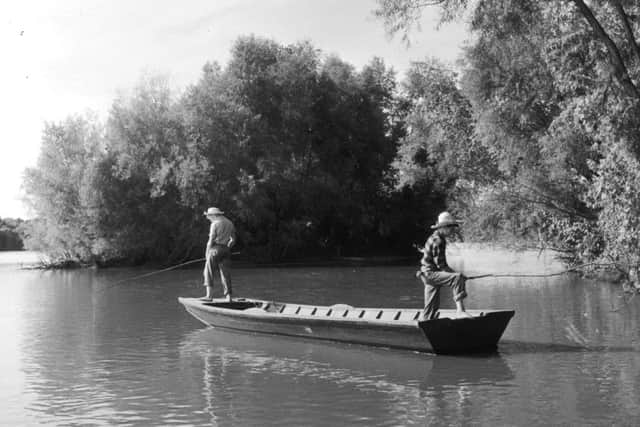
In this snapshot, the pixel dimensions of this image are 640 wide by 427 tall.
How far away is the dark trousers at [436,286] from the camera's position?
11367 mm

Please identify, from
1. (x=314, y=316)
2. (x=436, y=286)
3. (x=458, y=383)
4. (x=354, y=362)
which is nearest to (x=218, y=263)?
(x=314, y=316)

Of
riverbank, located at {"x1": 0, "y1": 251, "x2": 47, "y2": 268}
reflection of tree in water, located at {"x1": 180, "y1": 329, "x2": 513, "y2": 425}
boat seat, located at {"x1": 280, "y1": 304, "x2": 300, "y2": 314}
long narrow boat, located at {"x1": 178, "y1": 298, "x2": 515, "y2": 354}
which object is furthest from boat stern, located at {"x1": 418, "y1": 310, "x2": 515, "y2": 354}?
riverbank, located at {"x1": 0, "y1": 251, "x2": 47, "y2": 268}

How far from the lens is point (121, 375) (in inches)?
428

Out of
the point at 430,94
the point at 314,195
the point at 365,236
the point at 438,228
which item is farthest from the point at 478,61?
the point at 365,236

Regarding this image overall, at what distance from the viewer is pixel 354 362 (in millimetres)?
11531

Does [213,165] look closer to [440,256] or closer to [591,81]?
[591,81]

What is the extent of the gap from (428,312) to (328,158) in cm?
3818

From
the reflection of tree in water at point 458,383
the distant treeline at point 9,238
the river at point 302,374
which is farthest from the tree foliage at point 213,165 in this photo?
the distant treeline at point 9,238

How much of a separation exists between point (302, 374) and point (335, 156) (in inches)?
1558

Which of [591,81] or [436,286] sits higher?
[591,81]

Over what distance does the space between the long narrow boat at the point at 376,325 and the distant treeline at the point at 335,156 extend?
5269 millimetres

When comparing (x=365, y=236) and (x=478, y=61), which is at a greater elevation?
(x=478, y=61)

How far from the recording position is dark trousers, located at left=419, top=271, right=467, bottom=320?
11.4m

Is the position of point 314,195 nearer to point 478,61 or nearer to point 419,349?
point 478,61
